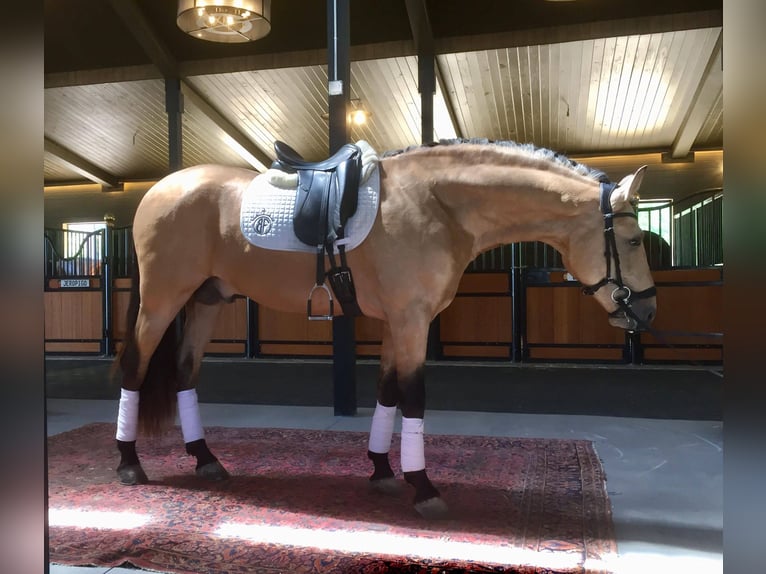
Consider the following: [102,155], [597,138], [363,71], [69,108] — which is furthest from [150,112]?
[597,138]

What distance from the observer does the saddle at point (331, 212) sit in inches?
84.5

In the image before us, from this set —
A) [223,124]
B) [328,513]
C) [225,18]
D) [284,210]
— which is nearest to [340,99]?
[225,18]

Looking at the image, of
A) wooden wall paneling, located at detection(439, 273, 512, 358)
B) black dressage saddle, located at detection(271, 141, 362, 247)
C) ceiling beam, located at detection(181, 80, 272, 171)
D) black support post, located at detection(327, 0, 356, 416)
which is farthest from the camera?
ceiling beam, located at detection(181, 80, 272, 171)

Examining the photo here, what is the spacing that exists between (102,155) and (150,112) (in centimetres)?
262

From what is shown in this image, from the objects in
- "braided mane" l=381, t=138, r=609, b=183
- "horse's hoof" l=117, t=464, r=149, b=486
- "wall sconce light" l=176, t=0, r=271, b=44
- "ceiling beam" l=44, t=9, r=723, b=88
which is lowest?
"horse's hoof" l=117, t=464, r=149, b=486

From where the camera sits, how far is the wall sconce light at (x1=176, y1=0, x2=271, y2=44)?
3.50m

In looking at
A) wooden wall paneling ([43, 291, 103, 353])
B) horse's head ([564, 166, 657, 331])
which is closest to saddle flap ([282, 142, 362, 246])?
horse's head ([564, 166, 657, 331])

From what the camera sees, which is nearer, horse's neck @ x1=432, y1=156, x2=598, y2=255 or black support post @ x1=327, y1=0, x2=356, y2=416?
horse's neck @ x1=432, y1=156, x2=598, y2=255

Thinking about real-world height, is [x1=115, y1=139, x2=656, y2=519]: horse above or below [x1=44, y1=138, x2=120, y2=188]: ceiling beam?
below

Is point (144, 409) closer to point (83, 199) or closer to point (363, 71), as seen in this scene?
point (363, 71)

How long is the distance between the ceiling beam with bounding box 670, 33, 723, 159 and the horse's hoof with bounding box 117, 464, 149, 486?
23.9 feet

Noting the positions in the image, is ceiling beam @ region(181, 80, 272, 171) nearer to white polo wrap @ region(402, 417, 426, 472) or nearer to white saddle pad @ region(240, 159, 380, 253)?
white saddle pad @ region(240, 159, 380, 253)

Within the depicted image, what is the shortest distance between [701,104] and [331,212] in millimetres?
8398

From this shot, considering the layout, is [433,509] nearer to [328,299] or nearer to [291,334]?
[328,299]
